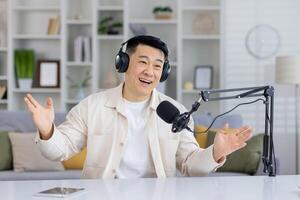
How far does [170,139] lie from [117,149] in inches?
9.0

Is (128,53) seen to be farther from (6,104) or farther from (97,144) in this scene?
(6,104)

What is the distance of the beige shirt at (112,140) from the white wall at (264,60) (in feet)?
10.4

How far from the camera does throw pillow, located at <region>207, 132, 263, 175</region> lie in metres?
3.75

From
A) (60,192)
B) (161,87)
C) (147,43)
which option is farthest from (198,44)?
(60,192)

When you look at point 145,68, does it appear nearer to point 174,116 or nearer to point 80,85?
point 174,116

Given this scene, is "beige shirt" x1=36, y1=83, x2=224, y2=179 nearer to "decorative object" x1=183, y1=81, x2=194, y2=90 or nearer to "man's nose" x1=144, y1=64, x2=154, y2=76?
"man's nose" x1=144, y1=64, x2=154, y2=76

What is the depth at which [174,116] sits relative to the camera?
1.71 metres

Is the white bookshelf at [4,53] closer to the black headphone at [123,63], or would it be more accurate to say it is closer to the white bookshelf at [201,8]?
the white bookshelf at [201,8]

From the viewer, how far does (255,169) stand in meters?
3.75

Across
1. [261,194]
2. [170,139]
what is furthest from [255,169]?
[261,194]

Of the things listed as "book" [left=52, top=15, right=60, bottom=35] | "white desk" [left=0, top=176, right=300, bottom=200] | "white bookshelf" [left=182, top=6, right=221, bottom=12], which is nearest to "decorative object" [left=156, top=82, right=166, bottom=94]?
"white bookshelf" [left=182, top=6, right=221, bottom=12]

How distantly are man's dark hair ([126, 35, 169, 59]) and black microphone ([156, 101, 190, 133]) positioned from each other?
475 mm

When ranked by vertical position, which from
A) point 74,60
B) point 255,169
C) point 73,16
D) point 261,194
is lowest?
point 255,169

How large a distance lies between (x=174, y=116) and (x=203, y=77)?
3725 millimetres
